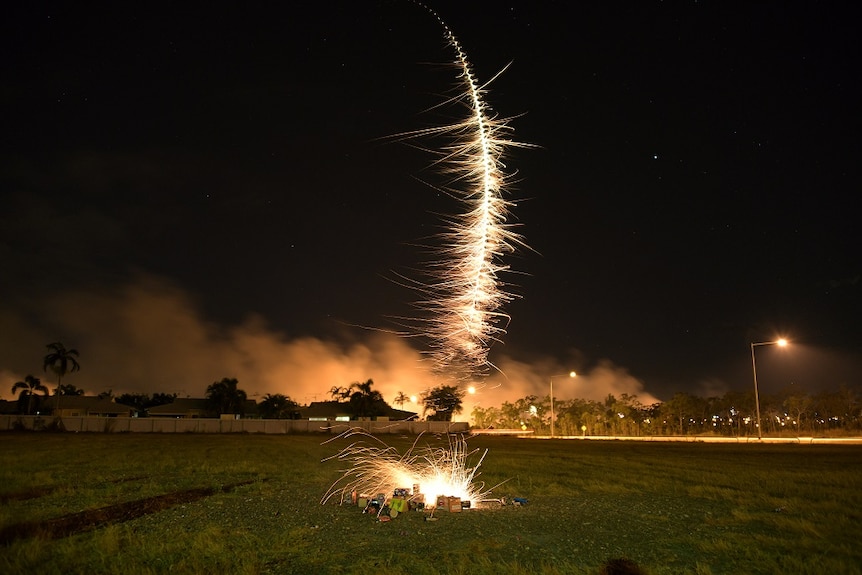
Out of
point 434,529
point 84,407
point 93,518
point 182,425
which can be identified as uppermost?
point 84,407

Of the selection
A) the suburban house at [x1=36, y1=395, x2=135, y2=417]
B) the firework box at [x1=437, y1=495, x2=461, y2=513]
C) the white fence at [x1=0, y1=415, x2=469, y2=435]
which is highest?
the suburban house at [x1=36, y1=395, x2=135, y2=417]

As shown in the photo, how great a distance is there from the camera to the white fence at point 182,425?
2643 inches

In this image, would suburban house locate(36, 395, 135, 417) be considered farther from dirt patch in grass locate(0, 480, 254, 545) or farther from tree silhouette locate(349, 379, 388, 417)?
dirt patch in grass locate(0, 480, 254, 545)

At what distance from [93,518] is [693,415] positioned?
98.8 m

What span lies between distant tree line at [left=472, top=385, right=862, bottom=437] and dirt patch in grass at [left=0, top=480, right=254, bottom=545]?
3116 inches

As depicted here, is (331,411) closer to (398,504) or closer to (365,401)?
(365,401)

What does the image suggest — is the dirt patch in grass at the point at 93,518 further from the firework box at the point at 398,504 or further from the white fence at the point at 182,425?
the white fence at the point at 182,425

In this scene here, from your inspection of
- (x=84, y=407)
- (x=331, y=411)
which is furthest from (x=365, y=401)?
(x=84, y=407)

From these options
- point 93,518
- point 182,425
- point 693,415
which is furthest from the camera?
point 693,415

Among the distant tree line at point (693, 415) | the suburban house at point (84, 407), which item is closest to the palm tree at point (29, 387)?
the suburban house at point (84, 407)

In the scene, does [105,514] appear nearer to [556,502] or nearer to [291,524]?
[291,524]

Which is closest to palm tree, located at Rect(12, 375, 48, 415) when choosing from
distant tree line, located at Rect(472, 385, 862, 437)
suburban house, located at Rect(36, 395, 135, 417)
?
suburban house, located at Rect(36, 395, 135, 417)

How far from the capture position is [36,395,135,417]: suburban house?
102 meters

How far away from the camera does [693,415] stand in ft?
318
